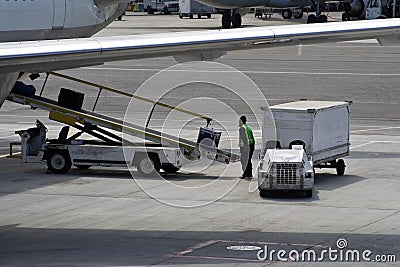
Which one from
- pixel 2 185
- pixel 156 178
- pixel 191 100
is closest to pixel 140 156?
pixel 156 178

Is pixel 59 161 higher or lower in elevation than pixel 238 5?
lower

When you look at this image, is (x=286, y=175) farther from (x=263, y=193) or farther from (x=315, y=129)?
(x=315, y=129)

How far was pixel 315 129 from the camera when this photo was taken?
99.5 feet

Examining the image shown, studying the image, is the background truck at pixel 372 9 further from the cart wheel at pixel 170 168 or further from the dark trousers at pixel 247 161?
the cart wheel at pixel 170 168

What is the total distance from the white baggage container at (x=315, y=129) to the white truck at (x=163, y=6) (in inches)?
4433

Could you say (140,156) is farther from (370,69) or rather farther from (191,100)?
(370,69)

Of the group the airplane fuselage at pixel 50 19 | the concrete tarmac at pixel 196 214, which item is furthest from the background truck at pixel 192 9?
the airplane fuselage at pixel 50 19

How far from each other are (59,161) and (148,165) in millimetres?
3010

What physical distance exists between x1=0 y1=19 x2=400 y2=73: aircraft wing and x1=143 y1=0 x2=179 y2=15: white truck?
121609 mm

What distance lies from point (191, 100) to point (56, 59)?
94.0ft

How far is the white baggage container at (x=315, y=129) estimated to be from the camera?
30.2 m

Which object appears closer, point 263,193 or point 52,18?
point 263,193

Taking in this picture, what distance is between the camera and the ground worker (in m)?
30.4

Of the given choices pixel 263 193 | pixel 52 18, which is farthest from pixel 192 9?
pixel 263 193
